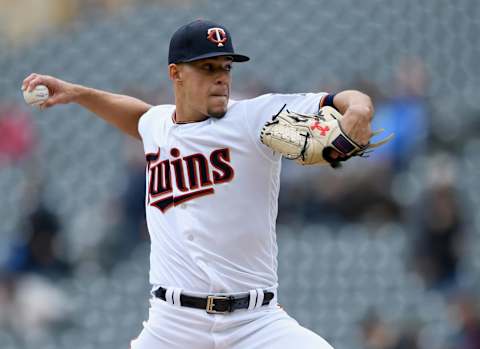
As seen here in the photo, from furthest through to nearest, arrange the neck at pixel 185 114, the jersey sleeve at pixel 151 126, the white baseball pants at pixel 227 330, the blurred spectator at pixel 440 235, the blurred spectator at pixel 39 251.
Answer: the blurred spectator at pixel 39 251
the blurred spectator at pixel 440 235
the jersey sleeve at pixel 151 126
the neck at pixel 185 114
the white baseball pants at pixel 227 330

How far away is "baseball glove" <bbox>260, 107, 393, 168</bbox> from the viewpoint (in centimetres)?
271

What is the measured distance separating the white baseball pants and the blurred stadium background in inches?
113

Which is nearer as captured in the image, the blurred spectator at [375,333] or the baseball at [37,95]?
the baseball at [37,95]

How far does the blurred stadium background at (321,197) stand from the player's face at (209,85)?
3085 mm

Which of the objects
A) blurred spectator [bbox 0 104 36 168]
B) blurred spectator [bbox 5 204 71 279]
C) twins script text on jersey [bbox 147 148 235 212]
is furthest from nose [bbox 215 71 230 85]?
blurred spectator [bbox 0 104 36 168]

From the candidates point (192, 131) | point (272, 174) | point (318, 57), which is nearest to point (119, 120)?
point (192, 131)

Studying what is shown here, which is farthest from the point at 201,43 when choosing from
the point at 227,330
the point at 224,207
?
the point at 227,330

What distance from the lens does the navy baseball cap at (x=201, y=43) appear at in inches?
125

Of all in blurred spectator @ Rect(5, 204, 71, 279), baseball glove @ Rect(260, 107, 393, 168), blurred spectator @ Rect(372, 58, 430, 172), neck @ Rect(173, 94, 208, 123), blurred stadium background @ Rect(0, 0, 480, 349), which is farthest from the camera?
blurred spectator @ Rect(5, 204, 71, 279)

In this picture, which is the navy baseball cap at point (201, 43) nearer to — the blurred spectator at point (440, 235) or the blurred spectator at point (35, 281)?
the blurred spectator at point (440, 235)

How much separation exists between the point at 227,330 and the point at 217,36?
1.05 metres

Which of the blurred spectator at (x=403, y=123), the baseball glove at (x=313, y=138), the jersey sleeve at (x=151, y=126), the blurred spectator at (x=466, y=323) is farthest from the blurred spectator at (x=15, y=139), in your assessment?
the baseball glove at (x=313, y=138)

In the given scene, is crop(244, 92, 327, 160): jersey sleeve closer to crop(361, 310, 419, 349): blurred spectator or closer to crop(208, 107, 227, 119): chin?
crop(208, 107, 227, 119): chin

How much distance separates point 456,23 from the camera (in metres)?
6.72
